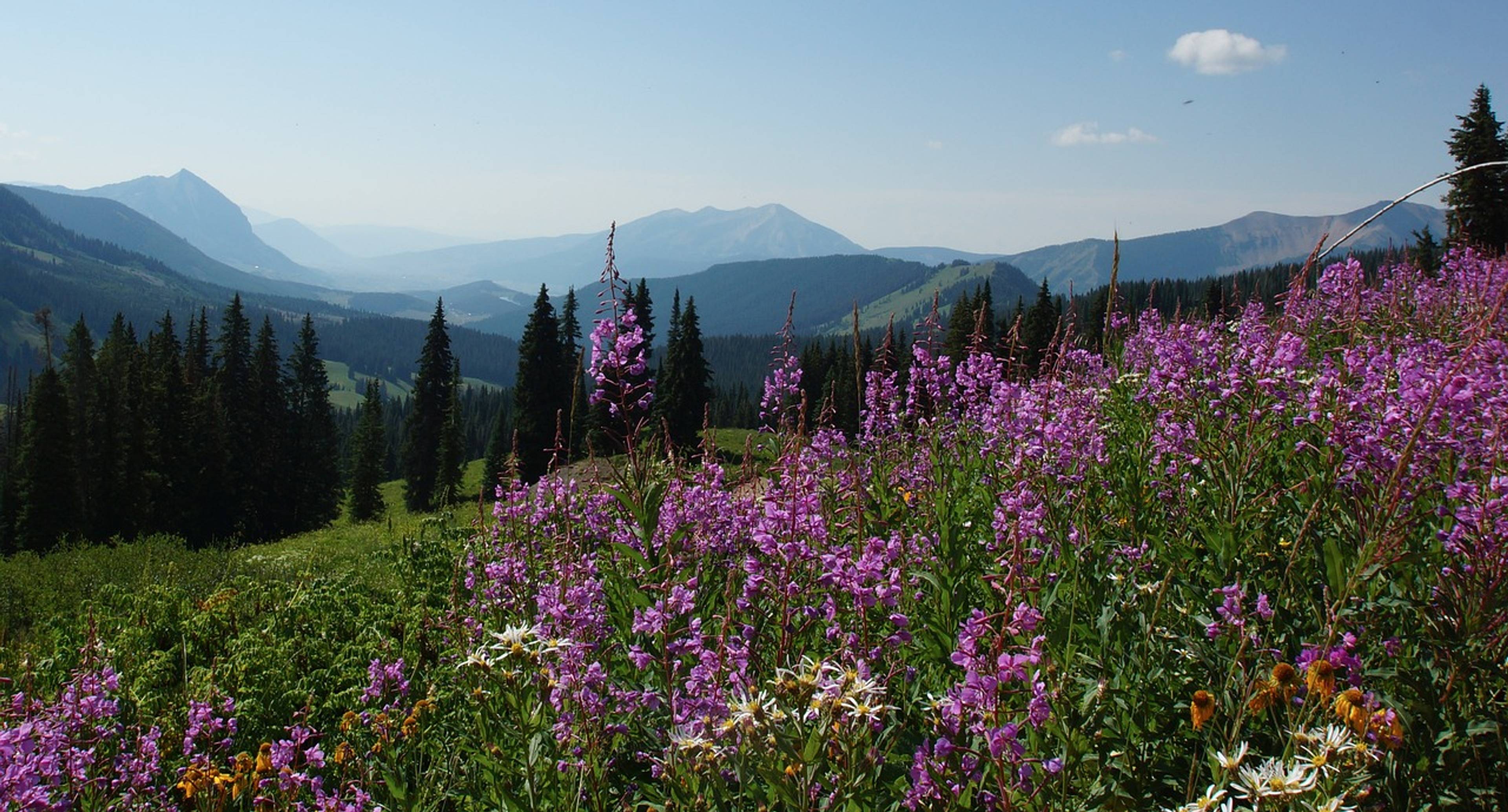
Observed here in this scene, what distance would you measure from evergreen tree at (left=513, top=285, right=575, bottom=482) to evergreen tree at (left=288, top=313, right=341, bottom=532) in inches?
725

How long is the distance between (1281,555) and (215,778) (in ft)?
18.8

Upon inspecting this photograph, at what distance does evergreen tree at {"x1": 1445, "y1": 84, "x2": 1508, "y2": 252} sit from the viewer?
32.8 meters

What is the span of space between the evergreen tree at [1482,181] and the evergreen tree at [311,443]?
6757 cm

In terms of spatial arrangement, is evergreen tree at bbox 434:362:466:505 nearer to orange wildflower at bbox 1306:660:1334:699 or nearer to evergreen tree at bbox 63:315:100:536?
evergreen tree at bbox 63:315:100:536

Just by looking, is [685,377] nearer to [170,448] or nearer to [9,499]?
[170,448]

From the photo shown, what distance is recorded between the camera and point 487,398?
162 m

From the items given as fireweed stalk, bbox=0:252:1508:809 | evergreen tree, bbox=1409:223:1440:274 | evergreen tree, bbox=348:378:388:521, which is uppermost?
evergreen tree, bbox=1409:223:1440:274

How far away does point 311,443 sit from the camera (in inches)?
2643

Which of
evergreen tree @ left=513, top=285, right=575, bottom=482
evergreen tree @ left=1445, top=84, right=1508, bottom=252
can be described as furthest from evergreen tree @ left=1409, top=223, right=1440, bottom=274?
evergreen tree @ left=513, top=285, right=575, bottom=482

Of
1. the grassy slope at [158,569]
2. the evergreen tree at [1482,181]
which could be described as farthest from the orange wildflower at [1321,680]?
the evergreen tree at [1482,181]

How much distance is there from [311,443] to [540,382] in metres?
23.8

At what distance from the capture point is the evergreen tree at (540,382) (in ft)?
183

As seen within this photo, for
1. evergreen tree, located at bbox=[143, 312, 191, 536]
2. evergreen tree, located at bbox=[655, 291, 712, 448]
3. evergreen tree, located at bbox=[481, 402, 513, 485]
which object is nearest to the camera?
evergreen tree, located at bbox=[143, 312, 191, 536]

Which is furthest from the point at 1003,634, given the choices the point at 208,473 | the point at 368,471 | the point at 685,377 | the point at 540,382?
the point at 368,471
